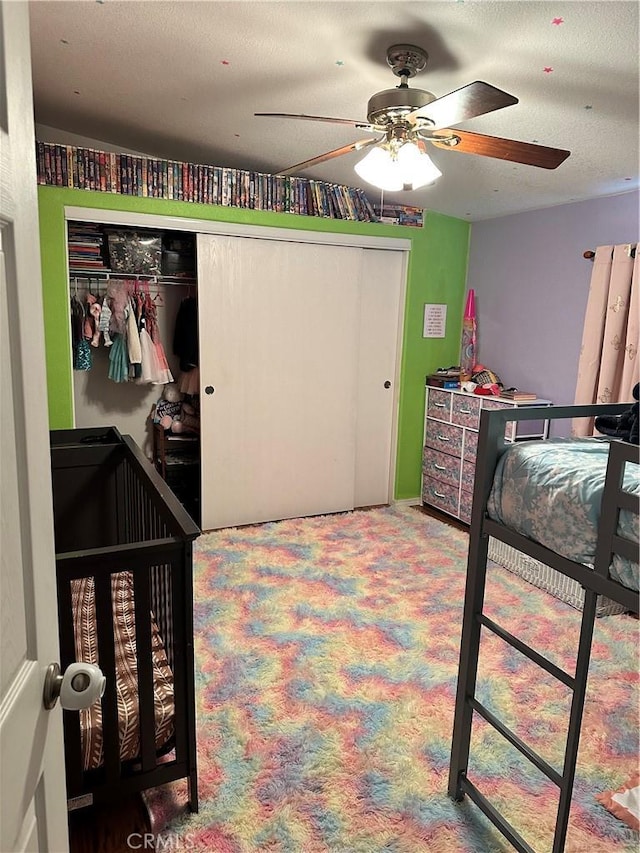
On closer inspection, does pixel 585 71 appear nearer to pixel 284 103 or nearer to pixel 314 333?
pixel 284 103

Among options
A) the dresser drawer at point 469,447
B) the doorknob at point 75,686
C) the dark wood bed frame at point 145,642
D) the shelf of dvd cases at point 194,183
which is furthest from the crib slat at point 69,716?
the dresser drawer at point 469,447

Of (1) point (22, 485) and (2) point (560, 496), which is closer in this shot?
(1) point (22, 485)

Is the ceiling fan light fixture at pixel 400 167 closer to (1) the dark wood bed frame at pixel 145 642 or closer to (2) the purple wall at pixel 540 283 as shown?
(1) the dark wood bed frame at pixel 145 642

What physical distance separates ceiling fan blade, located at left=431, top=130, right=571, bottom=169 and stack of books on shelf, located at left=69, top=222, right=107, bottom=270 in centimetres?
228

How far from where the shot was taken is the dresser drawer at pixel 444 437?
4.19m

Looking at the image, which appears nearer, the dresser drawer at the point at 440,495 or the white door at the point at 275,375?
the white door at the point at 275,375

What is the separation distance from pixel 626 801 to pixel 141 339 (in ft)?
10.9

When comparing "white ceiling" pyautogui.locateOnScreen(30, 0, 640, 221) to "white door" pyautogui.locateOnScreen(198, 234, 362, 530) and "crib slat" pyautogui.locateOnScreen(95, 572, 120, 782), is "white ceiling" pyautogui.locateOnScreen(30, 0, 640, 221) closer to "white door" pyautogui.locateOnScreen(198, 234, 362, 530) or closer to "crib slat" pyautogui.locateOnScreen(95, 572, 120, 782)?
"white door" pyautogui.locateOnScreen(198, 234, 362, 530)

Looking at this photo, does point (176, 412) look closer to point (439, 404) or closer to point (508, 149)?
point (439, 404)

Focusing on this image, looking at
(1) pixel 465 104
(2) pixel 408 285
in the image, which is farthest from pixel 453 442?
(1) pixel 465 104

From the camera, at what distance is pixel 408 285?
432 cm

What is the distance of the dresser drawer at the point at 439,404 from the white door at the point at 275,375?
648 mm

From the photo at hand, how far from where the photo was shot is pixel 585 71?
1.99 meters

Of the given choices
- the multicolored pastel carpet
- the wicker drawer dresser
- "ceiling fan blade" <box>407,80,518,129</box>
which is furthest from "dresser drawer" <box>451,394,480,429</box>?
"ceiling fan blade" <box>407,80,518,129</box>
